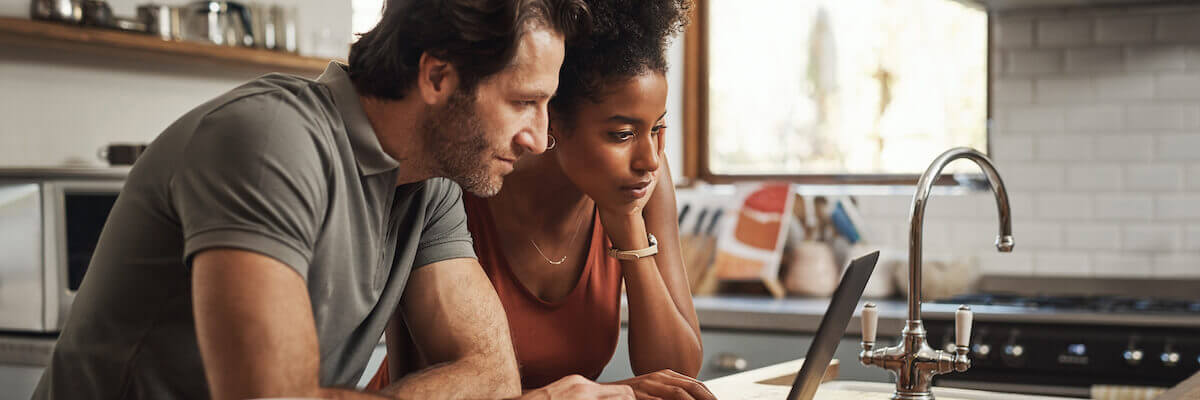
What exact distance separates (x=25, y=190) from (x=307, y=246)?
1.97m

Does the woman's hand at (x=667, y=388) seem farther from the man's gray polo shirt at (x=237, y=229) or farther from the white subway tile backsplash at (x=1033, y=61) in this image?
the white subway tile backsplash at (x=1033, y=61)

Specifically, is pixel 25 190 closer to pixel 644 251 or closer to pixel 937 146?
pixel 644 251

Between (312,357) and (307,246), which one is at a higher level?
(307,246)

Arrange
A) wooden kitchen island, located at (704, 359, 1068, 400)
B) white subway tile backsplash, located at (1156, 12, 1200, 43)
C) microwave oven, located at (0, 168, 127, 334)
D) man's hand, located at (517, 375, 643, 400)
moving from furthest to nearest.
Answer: white subway tile backsplash, located at (1156, 12, 1200, 43) < microwave oven, located at (0, 168, 127, 334) < wooden kitchen island, located at (704, 359, 1068, 400) < man's hand, located at (517, 375, 643, 400)

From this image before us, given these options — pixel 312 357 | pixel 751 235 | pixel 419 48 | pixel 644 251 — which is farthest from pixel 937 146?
pixel 312 357

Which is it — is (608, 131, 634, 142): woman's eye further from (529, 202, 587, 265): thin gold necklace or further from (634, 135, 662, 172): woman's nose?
(529, 202, 587, 265): thin gold necklace

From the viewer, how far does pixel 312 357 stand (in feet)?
4.01

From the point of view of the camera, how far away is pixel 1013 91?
12.4 ft

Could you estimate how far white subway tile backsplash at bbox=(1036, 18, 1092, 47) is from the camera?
12.1ft

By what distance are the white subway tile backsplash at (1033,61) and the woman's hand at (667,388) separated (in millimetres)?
2509

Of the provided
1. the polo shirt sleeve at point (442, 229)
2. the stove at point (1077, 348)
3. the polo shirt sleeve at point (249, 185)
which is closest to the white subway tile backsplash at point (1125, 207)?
the stove at point (1077, 348)

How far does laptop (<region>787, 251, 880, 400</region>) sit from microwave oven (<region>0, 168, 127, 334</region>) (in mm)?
2144

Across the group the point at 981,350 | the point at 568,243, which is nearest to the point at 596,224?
the point at 568,243

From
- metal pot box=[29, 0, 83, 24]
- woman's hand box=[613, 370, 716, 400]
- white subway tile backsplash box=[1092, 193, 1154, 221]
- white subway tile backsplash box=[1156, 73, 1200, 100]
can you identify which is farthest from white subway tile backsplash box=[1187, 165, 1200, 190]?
metal pot box=[29, 0, 83, 24]
